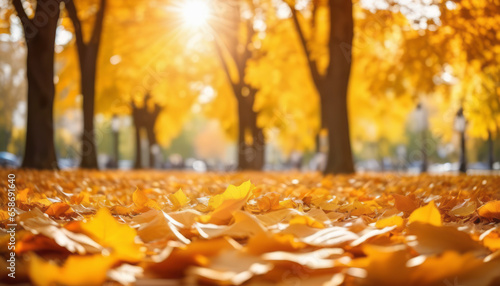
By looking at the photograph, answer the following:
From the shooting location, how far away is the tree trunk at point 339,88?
10688mm

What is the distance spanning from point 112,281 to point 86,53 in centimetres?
1454

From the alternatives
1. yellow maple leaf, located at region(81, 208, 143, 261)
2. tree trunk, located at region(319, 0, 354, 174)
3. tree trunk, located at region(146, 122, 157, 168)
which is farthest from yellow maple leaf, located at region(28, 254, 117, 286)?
tree trunk, located at region(146, 122, 157, 168)

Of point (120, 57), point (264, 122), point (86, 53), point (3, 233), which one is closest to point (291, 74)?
point (264, 122)

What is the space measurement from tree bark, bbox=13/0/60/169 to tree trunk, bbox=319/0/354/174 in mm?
5396

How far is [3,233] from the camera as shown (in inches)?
85.0

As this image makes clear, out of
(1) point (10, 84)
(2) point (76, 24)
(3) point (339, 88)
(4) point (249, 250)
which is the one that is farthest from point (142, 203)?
(1) point (10, 84)

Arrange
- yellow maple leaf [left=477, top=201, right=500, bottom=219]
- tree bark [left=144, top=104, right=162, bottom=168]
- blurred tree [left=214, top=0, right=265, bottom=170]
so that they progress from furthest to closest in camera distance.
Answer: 1. tree bark [left=144, top=104, right=162, bottom=168]
2. blurred tree [left=214, top=0, right=265, bottom=170]
3. yellow maple leaf [left=477, top=201, right=500, bottom=219]

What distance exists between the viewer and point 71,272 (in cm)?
124

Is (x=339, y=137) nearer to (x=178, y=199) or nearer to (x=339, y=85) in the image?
(x=339, y=85)

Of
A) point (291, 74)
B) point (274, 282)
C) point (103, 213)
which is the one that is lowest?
point (274, 282)

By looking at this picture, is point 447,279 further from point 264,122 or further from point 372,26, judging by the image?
point 264,122

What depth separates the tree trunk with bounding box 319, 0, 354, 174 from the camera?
10688mm

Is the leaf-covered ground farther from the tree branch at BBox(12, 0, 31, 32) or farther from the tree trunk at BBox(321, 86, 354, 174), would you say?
the tree trunk at BBox(321, 86, 354, 174)

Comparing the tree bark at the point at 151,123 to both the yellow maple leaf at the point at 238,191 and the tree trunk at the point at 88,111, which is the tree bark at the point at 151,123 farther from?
the yellow maple leaf at the point at 238,191
